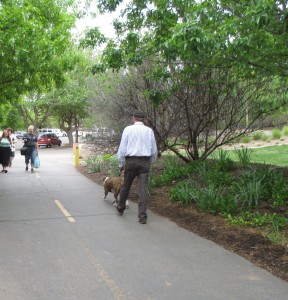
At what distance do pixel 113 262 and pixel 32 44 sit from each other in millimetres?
5442

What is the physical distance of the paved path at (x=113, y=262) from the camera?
3980 mm

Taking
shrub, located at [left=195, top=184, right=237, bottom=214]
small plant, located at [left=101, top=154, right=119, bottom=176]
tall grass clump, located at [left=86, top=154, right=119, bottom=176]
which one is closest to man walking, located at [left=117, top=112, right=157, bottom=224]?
shrub, located at [left=195, top=184, right=237, bottom=214]

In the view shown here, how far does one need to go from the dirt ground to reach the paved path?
178mm

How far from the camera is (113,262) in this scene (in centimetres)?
485

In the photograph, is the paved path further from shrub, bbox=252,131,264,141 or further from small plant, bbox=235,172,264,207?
shrub, bbox=252,131,264,141

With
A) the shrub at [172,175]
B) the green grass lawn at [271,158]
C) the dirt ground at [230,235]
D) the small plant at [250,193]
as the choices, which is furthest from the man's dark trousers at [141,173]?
the green grass lawn at [271,158]

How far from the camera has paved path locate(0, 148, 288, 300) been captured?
13.1ft

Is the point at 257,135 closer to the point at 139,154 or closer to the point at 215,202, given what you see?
the point at 215,202

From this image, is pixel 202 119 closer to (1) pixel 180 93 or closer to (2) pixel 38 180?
(1) pixel 180 93

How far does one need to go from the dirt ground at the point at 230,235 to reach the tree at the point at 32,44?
4.23 metres

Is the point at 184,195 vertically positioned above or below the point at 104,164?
below

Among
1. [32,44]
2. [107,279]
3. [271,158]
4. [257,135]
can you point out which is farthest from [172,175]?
[257,135]

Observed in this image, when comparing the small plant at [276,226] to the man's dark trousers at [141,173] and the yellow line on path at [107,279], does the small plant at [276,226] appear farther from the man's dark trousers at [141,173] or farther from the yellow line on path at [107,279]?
the yellow line on path at [107,279]

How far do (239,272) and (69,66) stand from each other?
8.00 meters
